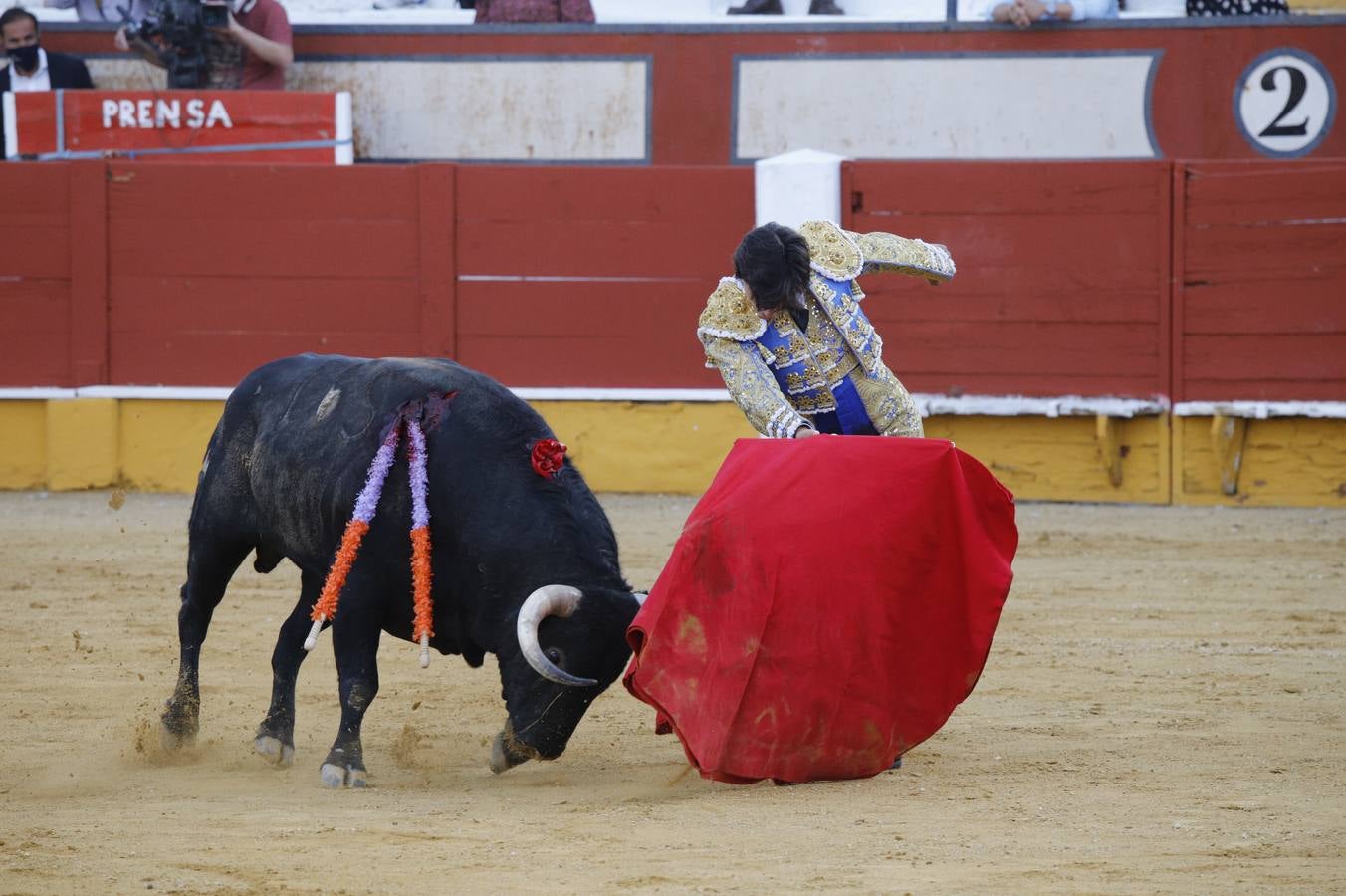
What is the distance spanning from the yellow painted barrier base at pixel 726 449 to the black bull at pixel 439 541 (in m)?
3.83

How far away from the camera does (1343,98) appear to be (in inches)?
313

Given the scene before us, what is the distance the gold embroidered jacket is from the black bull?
391mm

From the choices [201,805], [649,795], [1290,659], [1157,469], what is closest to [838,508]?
[649,795]

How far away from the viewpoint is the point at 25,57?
8.22 meters

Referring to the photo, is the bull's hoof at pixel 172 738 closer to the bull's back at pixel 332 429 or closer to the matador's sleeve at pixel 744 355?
the bull's back at pixel 332 429

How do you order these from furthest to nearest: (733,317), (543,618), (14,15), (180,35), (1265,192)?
(14,15) < (180,35) < (1265,192) < (733,317) < (543,618)

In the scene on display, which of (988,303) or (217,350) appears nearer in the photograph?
(988,303)

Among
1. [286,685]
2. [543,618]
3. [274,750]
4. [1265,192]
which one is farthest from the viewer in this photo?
[1265,192]

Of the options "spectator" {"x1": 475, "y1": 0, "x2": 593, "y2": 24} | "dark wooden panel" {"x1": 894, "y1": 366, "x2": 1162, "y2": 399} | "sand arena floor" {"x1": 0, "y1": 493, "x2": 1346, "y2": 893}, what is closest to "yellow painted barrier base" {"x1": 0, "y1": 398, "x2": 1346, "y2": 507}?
"dark wooden panel" {"x1": 894, "y1": 366, "x2": 1162, "y2": 399}

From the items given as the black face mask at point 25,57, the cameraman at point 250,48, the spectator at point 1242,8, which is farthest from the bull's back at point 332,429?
the spectator at point 1242,8

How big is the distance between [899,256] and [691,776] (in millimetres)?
1106

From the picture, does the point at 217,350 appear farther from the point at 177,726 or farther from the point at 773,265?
the point at 773,265

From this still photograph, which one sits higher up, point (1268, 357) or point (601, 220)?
point (601, 220)

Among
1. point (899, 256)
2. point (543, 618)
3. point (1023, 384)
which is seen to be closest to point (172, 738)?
point (543, 618)
